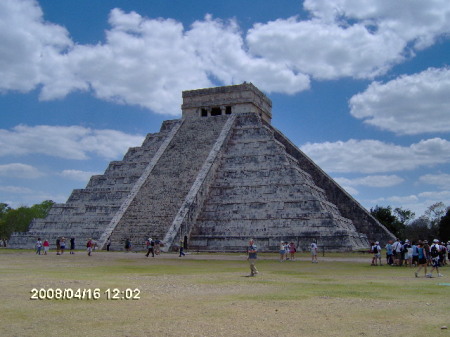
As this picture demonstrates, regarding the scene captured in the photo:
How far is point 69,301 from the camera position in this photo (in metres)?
7.76

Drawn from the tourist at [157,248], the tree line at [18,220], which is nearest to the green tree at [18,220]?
the tree line at [18,220]

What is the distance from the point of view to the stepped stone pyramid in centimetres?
2414

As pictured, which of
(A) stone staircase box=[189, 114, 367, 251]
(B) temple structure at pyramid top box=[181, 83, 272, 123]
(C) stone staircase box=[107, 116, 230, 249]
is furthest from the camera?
(B) temple structure at pyramid top box=[181, 83, 272, 123]

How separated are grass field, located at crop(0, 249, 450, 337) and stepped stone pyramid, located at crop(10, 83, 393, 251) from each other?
510 inches

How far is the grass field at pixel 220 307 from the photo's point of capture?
232 inches

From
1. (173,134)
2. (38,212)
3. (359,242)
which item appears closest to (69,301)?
(359,242)

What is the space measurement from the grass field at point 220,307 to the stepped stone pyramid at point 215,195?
12.9 m

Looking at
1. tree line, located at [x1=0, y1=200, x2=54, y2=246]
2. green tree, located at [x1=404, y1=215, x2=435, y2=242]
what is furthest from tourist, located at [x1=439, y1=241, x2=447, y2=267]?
tree line, located at [x1=0, y1=200, x2=54, y2=246]

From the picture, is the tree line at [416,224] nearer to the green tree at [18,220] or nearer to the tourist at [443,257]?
the tourist at [443,257]

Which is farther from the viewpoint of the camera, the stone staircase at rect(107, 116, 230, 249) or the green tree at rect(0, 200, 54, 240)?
the green tree at rect(0, 200, 54, 240)

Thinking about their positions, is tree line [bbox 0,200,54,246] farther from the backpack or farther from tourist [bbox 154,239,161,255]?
the backpack

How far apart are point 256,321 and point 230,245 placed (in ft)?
57.5

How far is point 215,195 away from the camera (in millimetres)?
27016

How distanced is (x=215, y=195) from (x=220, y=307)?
19.7 m
